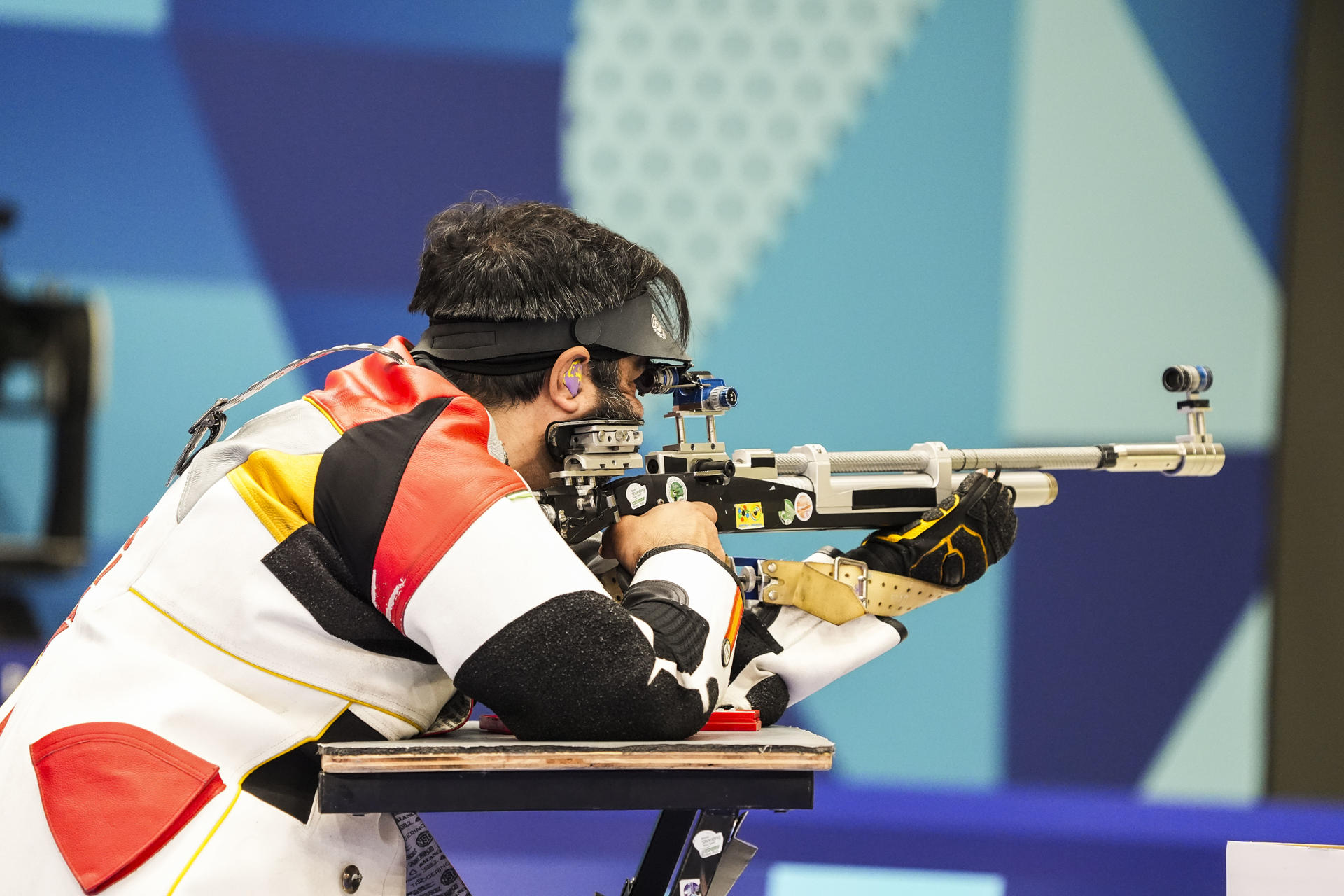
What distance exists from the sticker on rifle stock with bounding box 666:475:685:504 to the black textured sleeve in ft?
1.56

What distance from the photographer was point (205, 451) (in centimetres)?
135

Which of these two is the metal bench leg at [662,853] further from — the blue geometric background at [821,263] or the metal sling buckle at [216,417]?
the blue geometric background at [821,263]

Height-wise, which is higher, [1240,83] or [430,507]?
[1240,83]

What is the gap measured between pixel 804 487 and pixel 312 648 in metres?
0.91

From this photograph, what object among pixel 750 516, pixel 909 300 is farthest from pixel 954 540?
pixel 909 300

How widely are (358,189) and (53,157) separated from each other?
0.81 meters

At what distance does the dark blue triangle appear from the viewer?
3445 millimetres

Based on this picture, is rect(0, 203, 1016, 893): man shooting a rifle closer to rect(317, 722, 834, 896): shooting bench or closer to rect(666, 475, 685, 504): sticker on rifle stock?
rect(317, 722, 834, 896): shooting bench

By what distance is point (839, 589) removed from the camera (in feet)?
6.08

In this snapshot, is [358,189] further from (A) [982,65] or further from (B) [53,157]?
(A) [982,65]

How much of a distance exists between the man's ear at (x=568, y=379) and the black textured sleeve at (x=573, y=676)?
47 cm

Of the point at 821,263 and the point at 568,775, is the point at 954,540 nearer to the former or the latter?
A: the point at 568,775

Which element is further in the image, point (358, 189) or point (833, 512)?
point (358, 189)

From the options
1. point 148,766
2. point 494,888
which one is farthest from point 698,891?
point 494,888
